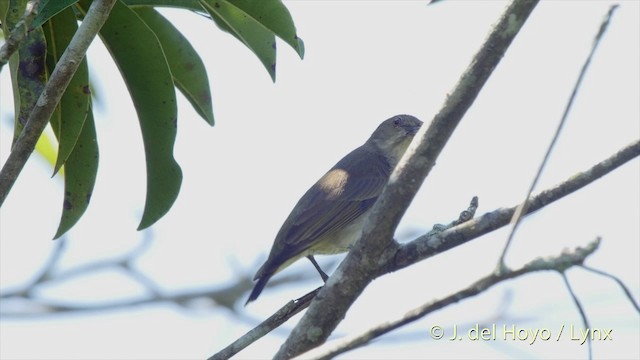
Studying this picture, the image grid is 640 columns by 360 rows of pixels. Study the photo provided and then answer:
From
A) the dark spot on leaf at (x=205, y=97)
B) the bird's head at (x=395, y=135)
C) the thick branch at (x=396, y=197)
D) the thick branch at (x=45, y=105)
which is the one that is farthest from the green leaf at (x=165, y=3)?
the bird's head at (x=395, y=135)

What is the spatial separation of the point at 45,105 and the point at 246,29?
1485mm

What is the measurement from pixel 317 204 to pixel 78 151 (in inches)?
105

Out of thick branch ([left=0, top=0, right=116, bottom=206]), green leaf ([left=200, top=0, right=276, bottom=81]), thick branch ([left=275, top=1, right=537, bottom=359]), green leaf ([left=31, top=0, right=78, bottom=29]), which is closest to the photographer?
thick branch ([left=275, top=1, right=537, bottom=359])

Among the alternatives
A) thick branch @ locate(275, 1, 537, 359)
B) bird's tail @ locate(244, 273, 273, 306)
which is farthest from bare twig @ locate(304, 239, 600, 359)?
bird's tail @ locate(244, 273, 273, 306)

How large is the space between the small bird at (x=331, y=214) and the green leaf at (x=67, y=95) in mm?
2185

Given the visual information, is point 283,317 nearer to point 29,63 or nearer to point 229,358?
point 229,358

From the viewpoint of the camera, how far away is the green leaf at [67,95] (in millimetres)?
4043

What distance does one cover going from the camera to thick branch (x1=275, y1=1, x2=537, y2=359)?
3.00m

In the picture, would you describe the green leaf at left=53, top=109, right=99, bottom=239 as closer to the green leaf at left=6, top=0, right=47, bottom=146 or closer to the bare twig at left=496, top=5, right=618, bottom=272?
the green leaf at left=6, top=0, right=47, bottom=146

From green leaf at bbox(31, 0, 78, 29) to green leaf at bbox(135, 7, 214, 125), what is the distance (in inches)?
37.5

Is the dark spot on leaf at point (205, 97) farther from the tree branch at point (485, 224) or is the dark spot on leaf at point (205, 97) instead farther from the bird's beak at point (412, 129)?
the bird's beak at point (412, 129)

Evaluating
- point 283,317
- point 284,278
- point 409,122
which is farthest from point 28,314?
point 283,317

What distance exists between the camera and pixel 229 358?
3.61 m

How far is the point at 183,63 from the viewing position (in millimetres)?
4617
